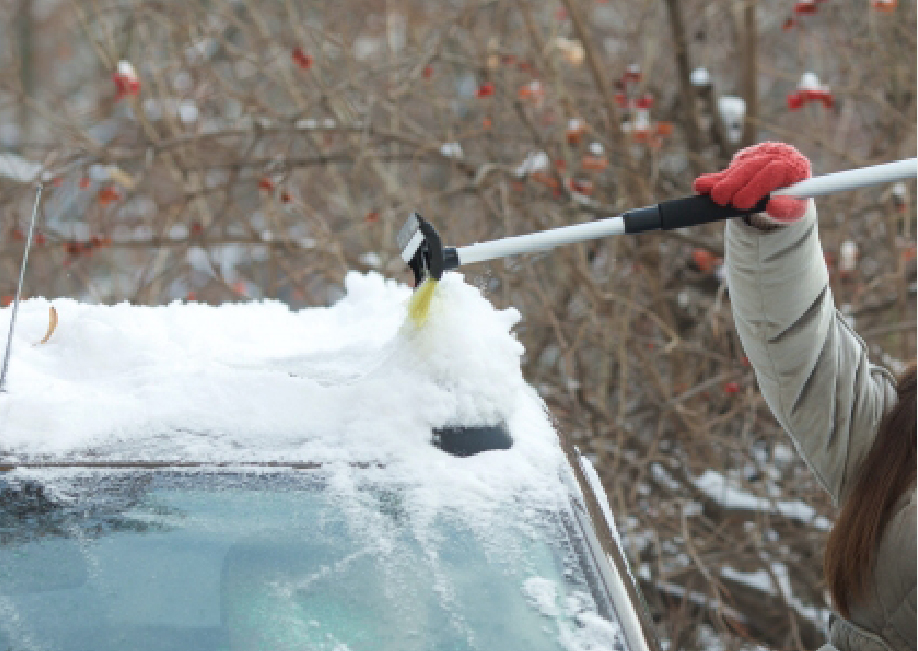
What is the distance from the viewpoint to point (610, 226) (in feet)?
5.90

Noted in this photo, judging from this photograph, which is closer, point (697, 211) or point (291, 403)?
point (291, 403)

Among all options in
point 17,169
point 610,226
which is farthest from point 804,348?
point 17,169

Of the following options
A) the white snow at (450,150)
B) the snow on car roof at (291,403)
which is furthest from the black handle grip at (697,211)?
the white snow at (450,150)

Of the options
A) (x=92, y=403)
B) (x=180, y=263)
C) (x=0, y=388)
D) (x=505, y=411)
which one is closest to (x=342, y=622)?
(x=505, y=411)

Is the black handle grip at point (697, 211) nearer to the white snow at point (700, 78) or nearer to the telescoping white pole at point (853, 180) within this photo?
the telescoping white pole at point (853, 180)

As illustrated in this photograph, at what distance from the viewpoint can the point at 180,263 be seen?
523 cm

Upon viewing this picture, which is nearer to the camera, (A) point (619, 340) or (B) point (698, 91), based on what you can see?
(A) point (619, 340)

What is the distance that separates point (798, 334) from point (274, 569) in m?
0.91

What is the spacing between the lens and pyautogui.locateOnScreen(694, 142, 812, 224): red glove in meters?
1.66

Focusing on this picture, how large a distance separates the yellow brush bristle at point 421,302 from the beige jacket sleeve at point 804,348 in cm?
52

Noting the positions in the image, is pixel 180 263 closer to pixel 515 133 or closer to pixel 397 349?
pixel 515 133

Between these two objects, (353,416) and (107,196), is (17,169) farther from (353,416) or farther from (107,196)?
(353,416)

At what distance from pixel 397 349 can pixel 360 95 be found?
13.0ft

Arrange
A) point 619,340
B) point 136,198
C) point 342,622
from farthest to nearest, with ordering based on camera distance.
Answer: point 136,198, point 619,340, point 342,622
